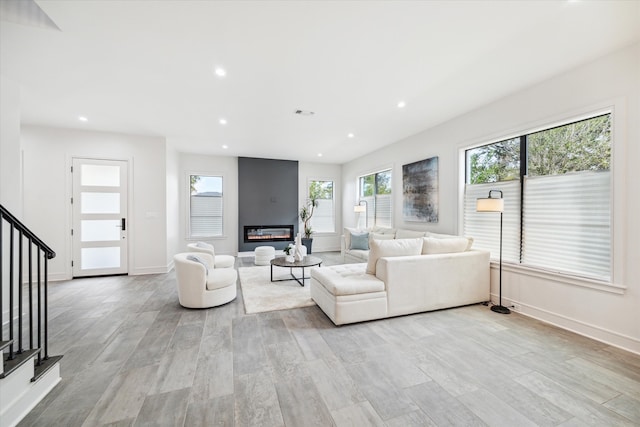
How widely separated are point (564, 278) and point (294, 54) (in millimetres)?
3846

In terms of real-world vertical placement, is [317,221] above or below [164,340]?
above

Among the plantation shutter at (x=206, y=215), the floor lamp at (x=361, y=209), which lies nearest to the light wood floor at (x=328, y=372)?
the floor lamp at (x=361, y=209)

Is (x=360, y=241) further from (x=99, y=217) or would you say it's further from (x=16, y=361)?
(x=99, y=217)

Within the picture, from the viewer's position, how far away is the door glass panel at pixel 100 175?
5090 mm

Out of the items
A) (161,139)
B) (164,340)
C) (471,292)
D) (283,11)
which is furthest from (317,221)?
(283,11)

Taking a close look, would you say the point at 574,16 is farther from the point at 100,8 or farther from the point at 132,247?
the point at 132,247

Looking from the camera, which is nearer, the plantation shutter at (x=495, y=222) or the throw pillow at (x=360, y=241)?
the plantation shutter at (x=495, y=222)

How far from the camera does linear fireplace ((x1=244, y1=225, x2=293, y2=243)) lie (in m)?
7.64

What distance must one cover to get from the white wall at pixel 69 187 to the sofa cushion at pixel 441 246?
509 cm

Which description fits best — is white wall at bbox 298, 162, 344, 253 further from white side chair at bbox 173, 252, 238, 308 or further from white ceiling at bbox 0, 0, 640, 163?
white side chair at bbox 173, 252, 238, 308

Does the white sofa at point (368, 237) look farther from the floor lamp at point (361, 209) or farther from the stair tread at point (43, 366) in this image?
the stair tread at point (43, 366)

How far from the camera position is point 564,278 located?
300cm

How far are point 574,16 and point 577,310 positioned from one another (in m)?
2.87

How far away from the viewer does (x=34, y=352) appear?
6.31ft
